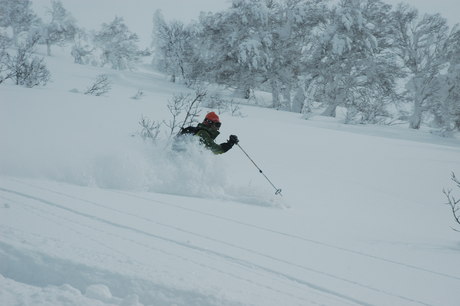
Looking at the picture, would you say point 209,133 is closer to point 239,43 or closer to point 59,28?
point 239,43

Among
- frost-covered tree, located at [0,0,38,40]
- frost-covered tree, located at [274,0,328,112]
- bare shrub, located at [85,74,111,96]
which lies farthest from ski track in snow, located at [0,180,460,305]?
frost-covered tree, located at [0,0,38,40]

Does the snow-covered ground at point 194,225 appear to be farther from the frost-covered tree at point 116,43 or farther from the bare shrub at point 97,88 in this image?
the frost-covered tree at point 116,43

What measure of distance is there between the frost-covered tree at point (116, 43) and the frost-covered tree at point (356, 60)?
28931 millimetres

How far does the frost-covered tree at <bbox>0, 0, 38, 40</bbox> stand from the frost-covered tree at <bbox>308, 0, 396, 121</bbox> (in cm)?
3749

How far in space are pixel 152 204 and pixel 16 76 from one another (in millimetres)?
12228

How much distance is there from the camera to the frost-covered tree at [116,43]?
150ft

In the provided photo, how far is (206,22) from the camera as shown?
27.0 meters

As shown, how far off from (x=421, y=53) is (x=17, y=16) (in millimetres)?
44358

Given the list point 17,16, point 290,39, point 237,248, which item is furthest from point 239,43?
point 17,16

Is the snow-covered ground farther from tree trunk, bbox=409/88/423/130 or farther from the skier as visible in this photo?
tree trunk, bbox=409/88/423/130

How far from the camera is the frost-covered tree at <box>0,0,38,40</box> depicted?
43.2m

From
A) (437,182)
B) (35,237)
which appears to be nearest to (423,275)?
(35,237)

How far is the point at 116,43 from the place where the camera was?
152 feet

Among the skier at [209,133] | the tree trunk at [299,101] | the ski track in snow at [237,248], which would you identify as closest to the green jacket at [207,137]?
the skier at [209,133]
